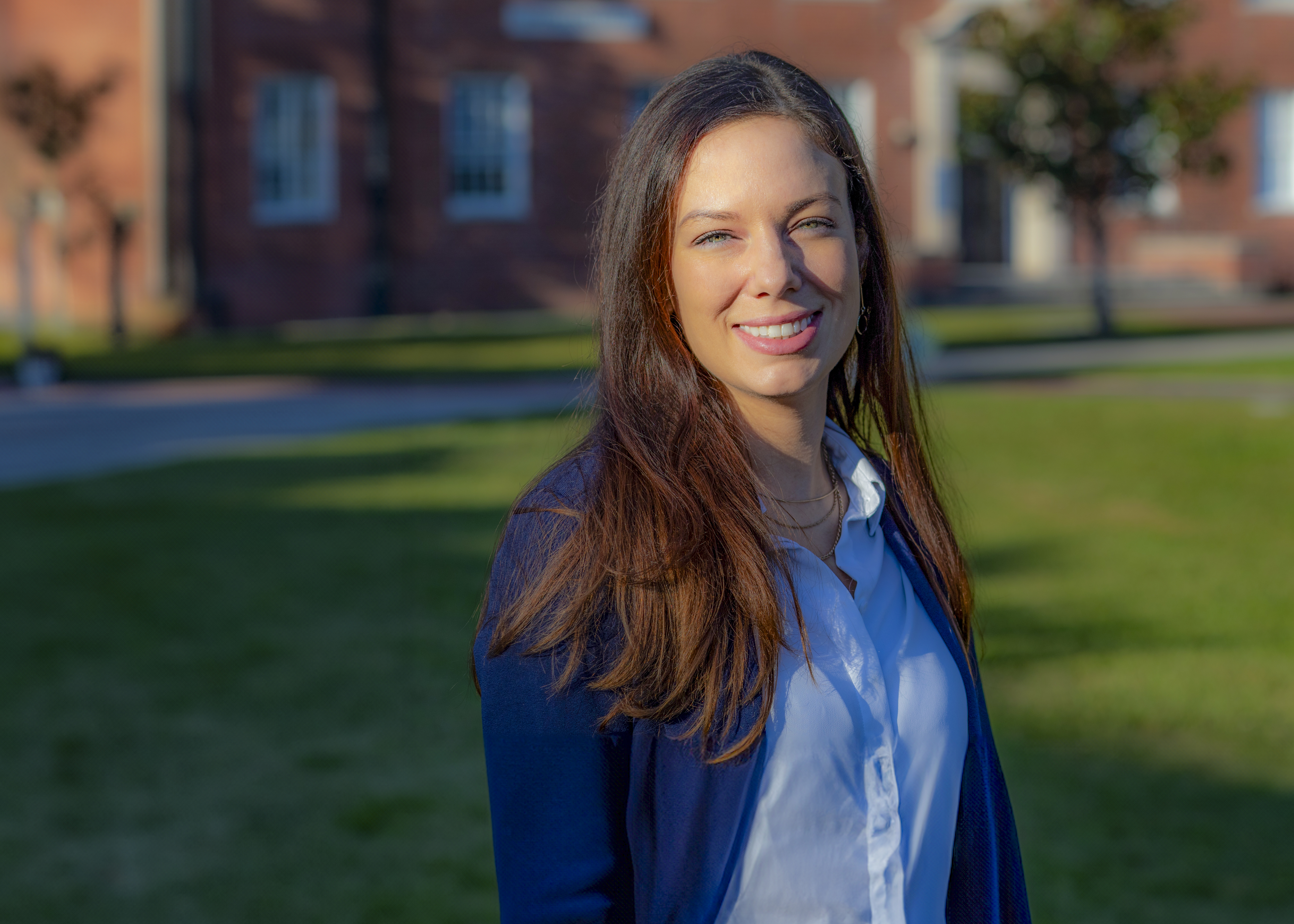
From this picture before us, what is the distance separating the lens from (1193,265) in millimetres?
30391

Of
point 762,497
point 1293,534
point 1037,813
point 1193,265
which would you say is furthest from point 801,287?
point 1193,265

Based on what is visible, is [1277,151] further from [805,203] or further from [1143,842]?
[805,203]

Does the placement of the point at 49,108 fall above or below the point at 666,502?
above

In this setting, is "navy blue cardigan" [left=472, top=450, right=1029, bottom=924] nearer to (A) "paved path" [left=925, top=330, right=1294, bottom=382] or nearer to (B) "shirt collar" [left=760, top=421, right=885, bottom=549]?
(B) "shirt collar" [left=760, top=421, right=885, bottom=549]

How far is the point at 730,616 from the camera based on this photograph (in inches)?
73.6

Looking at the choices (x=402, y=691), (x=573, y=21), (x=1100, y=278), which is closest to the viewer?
(x=402, y=691)

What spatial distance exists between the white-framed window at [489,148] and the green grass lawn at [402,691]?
59.5ft

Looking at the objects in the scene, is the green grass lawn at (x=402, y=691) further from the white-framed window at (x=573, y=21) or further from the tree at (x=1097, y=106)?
the white-framed window at (x=573, y=21)

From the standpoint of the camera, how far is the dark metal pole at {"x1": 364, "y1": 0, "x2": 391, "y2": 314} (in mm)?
28594

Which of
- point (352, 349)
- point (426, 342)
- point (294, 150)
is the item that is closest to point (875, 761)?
point (352, 349)

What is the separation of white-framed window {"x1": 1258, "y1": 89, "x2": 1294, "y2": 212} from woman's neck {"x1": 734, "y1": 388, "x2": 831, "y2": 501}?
1280 inches

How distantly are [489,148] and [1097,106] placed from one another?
39.0 feet

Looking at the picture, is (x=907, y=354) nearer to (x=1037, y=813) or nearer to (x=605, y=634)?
(x=605, y=634)

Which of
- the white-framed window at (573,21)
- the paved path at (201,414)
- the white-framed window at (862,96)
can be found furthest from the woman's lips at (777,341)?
the white-framed window at (573,21)
